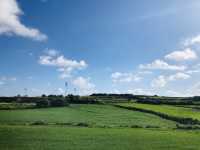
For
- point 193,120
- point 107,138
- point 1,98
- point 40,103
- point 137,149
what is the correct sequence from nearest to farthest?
point 137,149
point 107,138
point 193,120
point 40,103
point 1,98

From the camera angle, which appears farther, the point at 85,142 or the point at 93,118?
the point at 93,118

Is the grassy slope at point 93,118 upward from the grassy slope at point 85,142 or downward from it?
upward

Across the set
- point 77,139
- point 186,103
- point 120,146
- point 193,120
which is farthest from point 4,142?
point 186,103

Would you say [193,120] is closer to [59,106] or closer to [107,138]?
[107,138]

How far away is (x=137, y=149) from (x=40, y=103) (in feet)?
237

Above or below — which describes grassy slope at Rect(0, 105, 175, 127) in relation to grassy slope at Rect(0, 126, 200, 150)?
above

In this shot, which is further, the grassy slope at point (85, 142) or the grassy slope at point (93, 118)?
the grassy slope at point (93, 118)

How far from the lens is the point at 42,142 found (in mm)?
29359

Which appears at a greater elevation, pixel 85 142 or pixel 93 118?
pixel 93 118

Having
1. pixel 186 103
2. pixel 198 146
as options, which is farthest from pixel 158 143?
pixel 186 103

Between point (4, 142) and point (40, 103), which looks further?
point (40, 103)

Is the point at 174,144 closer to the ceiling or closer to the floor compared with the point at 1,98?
closer to the floor

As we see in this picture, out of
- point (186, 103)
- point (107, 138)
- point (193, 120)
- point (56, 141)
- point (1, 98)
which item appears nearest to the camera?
point (56, 141)

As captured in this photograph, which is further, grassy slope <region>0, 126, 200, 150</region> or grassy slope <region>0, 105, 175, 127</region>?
grassy slope <region>0, 105, 175, 127</region>
